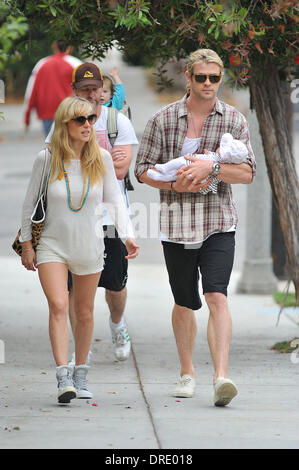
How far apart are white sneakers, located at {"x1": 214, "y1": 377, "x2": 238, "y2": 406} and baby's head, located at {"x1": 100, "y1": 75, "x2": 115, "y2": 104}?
7.11 ft

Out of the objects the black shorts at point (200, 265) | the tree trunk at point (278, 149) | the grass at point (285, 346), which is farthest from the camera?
the grass at point (285, 346)

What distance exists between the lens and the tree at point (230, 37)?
6.25m

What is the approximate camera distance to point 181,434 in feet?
16.7

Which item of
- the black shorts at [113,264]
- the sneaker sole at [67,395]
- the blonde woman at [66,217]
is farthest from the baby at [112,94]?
the sneaker sole at [67,395]

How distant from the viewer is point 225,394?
5.59 m

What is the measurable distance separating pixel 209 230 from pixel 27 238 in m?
1.04

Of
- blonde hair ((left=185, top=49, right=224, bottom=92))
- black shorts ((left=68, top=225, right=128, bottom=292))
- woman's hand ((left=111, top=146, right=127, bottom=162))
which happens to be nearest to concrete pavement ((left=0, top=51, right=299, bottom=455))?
black shorts ((left=68, top=225, right=128, bottom=292))

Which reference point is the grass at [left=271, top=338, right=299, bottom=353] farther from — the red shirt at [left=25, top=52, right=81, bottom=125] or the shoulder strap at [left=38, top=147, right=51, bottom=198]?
the red shirt at [left=25, top=52, right=81, bottom=125]

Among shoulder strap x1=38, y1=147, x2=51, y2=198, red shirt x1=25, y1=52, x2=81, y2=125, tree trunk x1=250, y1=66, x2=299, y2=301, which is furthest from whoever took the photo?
red shirt x1=25, y1=52, x2=81, y2=125

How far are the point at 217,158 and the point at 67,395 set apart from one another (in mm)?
1571

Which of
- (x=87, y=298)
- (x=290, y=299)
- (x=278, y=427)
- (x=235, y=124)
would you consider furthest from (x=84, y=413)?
(x=290, y=299)

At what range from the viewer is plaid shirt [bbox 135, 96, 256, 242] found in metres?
5.80

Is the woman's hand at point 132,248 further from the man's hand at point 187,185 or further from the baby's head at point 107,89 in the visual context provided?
the baby's head at point 107,89

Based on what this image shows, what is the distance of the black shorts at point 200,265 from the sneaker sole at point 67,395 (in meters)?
0.88
